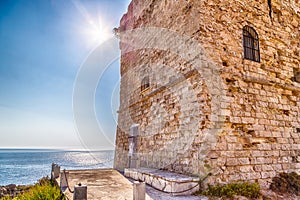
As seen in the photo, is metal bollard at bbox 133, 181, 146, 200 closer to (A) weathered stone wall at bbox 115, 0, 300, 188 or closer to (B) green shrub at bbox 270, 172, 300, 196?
(A) weathered stone wall at bbox 115, 0, 300, 188

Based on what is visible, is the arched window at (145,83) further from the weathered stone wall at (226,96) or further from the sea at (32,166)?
the sea at (32,166)

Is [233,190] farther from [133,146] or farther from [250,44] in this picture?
[133,146]

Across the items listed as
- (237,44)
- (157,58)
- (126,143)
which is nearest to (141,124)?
(126,143)

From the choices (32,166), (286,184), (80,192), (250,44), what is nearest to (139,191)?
(80,192)

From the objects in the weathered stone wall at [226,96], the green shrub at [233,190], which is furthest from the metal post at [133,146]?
the green shrub at [233,190]

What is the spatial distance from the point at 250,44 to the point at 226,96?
6.79 feet

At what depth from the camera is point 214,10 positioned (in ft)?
19.9

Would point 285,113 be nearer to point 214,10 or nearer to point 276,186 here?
point 276,186

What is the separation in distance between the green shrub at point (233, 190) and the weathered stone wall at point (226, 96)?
0.21m

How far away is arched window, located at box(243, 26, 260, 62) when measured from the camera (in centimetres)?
645

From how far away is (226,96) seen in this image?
5582mm

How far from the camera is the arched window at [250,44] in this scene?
645 cm

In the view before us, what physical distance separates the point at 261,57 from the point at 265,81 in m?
0.79

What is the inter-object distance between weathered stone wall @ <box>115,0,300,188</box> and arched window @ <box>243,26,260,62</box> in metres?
0.19
